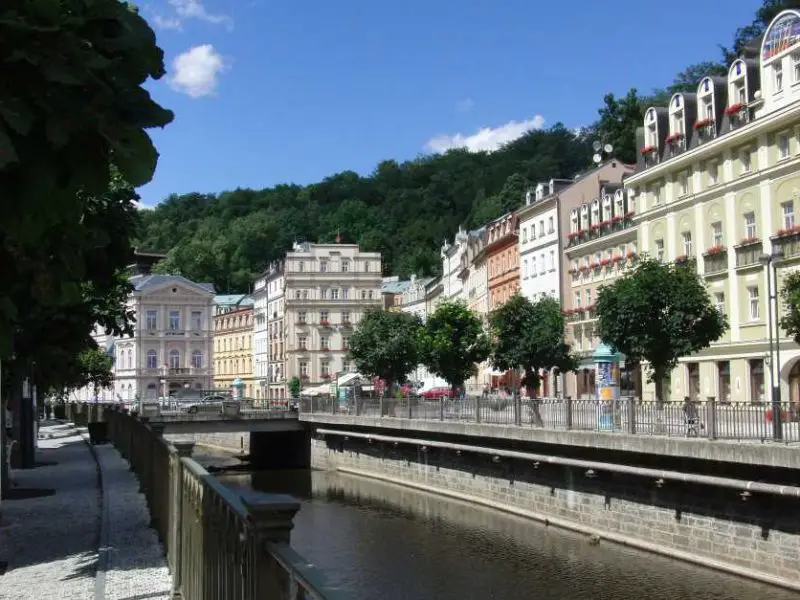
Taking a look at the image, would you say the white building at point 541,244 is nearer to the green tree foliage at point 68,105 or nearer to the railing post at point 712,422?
the railing post at point 712,422

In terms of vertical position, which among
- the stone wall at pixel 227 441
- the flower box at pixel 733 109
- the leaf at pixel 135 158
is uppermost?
the flower box at pixel 733 109

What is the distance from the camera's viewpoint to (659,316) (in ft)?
110

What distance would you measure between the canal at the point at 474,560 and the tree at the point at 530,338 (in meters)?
12.3

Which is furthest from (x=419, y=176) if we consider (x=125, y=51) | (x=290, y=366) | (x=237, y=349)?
(x=125, y=51)

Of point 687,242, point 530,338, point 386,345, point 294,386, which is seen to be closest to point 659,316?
point 687,242

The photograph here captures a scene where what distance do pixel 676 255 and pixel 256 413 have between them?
23159mm

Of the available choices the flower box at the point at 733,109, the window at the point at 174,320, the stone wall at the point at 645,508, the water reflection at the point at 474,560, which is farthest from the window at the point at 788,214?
the window at the point at 174,320

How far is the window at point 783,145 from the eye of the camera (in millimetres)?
38438

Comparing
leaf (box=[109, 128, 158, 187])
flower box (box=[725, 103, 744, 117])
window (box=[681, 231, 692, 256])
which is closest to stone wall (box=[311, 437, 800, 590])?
window (box=[681, 231, 692, 256])

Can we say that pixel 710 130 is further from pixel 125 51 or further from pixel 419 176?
pixel 419 176

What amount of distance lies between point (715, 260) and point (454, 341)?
17.1 metres

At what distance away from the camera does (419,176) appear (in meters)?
165

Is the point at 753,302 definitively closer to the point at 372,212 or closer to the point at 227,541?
the point at 227,541

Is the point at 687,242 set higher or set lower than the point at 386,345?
higher
